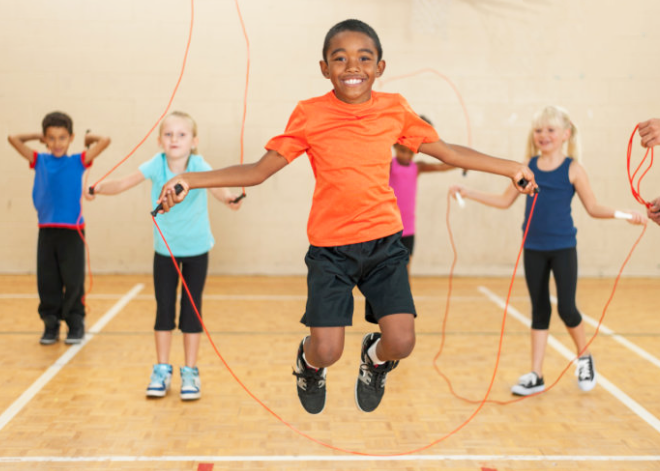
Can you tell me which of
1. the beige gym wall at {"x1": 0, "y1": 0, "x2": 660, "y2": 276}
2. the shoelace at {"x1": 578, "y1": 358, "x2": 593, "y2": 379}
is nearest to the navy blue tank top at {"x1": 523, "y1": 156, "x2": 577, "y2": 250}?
the shoelace at {"x1": 578, "y1": 358, "x2": 593, "y2": 379}

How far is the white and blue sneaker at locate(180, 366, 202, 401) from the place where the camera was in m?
3.46

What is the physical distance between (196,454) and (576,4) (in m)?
5.63

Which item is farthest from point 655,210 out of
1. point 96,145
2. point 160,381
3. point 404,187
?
point 96,145

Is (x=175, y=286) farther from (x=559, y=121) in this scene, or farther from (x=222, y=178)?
(x=559, y=121)

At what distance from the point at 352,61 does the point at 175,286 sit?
168cm

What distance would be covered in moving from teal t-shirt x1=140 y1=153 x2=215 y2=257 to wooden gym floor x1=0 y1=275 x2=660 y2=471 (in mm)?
733

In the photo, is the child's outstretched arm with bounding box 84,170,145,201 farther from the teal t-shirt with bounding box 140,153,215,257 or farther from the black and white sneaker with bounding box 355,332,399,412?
the black and white sneaker with bounding box 355,332,399,412

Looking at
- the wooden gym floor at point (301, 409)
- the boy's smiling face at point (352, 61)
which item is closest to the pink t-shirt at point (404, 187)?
the wooden gym floor at point (301, 409)

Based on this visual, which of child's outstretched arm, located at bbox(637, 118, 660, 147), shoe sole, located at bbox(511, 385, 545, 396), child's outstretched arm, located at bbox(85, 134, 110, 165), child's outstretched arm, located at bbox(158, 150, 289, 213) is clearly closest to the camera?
child's outstretched arm, located at bbox(158, 150, 289, 213)

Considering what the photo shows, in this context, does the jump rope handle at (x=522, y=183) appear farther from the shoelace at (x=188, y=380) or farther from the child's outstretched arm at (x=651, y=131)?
the shoelace at (x=188, y=380)

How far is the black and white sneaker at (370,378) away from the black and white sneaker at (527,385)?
1.14 m

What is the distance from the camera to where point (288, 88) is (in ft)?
22.0

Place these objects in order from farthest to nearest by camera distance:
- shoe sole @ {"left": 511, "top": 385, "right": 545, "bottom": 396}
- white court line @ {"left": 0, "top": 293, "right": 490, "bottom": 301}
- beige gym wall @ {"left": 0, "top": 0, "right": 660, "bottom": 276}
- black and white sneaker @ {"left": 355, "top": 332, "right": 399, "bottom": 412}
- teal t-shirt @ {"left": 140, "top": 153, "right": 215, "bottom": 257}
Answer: beige gym wall @ {"left": 0, "top": 0, "right": 660, "bottom": 276}
white court line @ {"left": 0, "top": 293, "right": 490, "bottom": 301}
shoe sole @ {"left": 511, "top": 385, "right": 545, "bottom": 396}
teal t-shirt @ {"left": 140, "top": 153, "right": 215, "bottom": 257}
black and white sneaker @ {"left": 355, "top": 332, "right": 399, "bottom": 412}

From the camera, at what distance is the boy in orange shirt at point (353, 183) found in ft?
7.73
